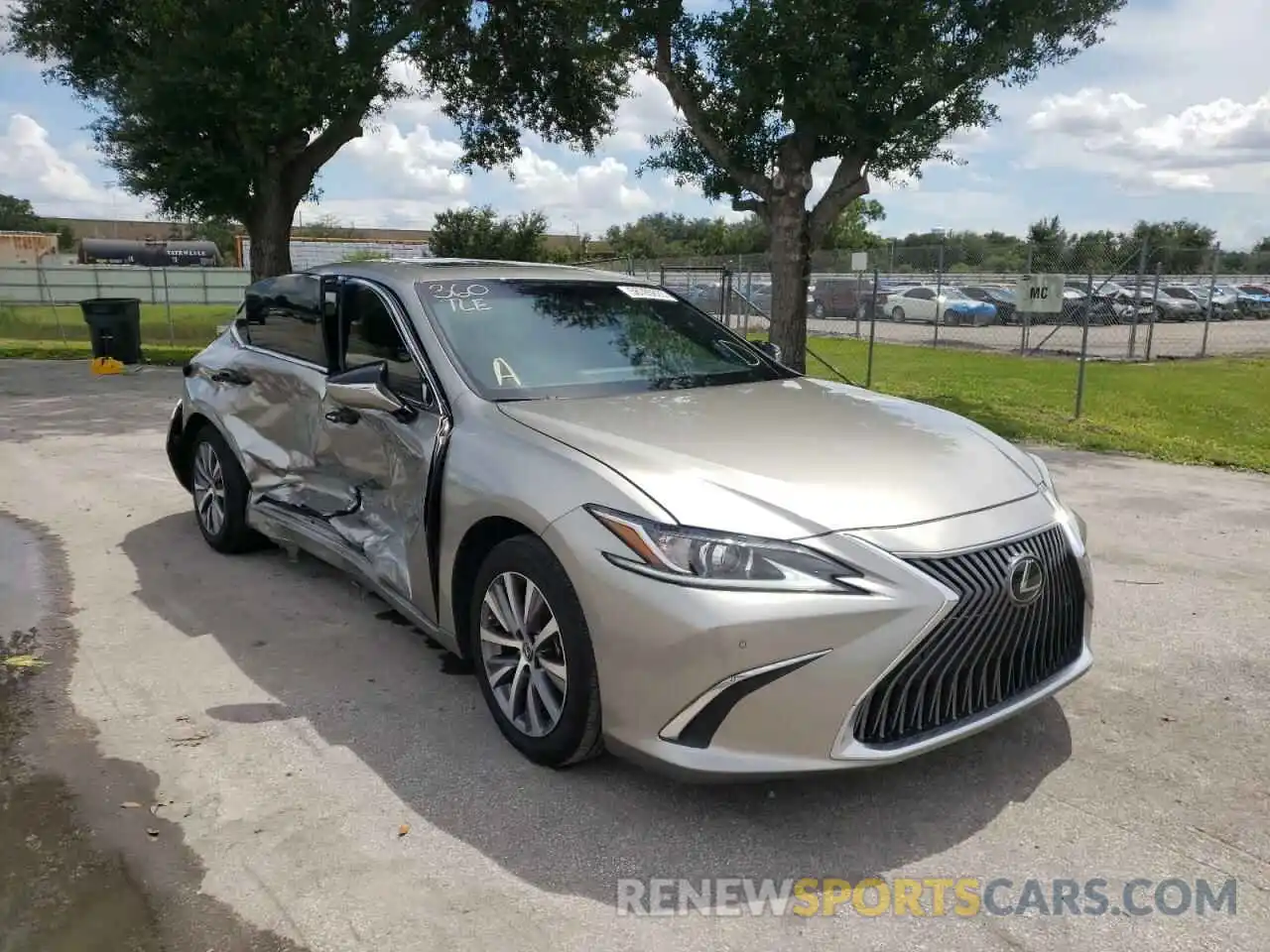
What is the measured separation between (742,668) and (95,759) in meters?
2.30

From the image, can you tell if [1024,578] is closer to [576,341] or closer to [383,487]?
[576,341]

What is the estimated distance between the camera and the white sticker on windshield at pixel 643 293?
15.9 ft

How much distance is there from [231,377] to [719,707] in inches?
154

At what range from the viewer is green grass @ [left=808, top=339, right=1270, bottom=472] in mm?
9781

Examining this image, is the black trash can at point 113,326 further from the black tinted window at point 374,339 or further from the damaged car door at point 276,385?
the black tinted window at point 374,339

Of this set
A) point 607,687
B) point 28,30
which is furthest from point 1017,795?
point 28,30

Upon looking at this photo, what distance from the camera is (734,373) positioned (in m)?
4.54

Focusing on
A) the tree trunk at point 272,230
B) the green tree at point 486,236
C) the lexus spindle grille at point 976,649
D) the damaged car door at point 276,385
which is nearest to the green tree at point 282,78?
the tree trunk at point 272,230

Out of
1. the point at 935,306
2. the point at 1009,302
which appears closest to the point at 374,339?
the point at 1009,302

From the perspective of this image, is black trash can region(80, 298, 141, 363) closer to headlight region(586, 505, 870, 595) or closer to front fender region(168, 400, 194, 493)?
front fender region(168, 400, 194, 493)

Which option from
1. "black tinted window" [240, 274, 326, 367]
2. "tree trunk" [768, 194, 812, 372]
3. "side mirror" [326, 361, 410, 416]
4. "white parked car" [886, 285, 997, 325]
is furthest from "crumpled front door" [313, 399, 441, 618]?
"white parked car" [886, 285, 997, 325]

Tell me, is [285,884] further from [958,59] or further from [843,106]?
[958,59]

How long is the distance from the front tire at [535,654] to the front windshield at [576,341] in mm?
786

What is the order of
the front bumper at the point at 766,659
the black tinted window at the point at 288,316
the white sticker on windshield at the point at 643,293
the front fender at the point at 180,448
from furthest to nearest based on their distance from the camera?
1. the front fender at the point at 180,448
2. the black tinted window at the point at 288,316
3. the white sticker on windshield at the point at 643,293
4. the front bumper at the point at 766,659
